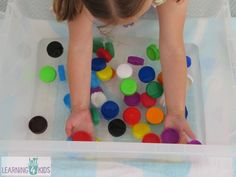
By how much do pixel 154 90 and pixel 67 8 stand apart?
11.7 inches

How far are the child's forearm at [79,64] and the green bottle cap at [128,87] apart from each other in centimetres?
10

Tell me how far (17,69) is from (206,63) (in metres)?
0.51

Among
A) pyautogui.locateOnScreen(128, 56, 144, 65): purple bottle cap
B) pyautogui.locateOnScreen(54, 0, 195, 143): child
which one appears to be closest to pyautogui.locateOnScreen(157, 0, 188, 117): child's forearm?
pyautogui.locateOnScreen(54, 0, 195, 143): child

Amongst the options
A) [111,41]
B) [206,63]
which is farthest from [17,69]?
[206,63]

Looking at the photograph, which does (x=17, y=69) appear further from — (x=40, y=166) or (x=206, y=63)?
(x=206, y=63)

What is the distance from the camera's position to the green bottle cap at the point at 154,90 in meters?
0.99

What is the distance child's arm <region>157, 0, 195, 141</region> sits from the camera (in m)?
0.91

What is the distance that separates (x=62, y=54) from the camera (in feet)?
3.58

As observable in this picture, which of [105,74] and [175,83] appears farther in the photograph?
[105,74]

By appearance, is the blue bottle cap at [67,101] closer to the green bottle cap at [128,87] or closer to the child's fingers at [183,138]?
the green bottle cap at [128,87]

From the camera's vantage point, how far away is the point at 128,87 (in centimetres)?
99

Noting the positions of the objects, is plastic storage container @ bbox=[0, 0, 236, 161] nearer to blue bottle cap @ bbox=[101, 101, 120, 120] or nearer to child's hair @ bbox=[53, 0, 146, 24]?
blue bottle cap @ bbox=[101, 101, 120, 120]

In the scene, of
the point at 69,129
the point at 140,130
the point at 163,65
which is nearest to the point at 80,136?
the point at 69,129

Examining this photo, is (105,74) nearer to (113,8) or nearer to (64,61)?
(64,61)
